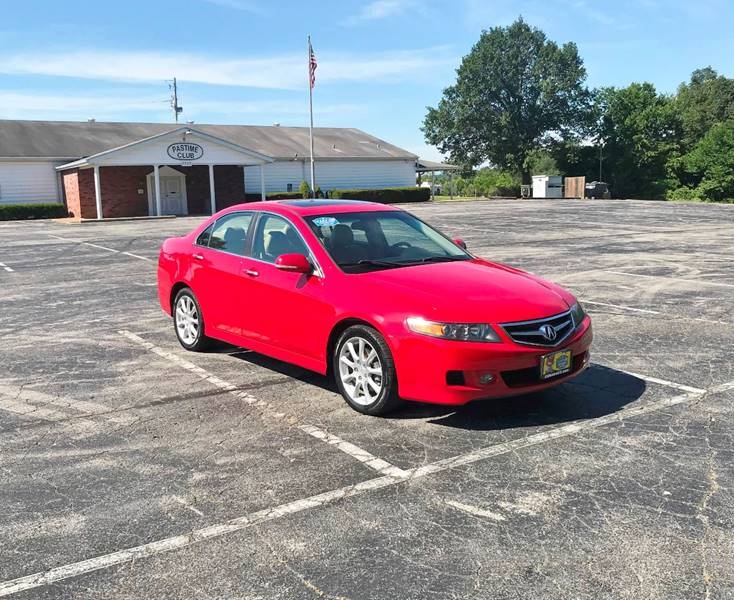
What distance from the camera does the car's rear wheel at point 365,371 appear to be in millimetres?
5055

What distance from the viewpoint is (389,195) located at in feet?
165

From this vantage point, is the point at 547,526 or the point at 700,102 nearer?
the point at 547,526

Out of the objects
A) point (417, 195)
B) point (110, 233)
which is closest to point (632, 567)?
point (110, 233)

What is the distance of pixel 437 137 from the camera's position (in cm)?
7162

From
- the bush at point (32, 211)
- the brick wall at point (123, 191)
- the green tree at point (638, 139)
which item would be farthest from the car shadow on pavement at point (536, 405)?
the green tree at point (638, 139)

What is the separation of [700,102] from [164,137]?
2764 inches

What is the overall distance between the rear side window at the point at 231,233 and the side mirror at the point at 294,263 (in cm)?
92

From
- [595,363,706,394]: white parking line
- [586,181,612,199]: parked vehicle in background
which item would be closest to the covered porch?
[586,181,612,199]: parked vehicle in background

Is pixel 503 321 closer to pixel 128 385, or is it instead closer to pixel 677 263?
pixel 128 385

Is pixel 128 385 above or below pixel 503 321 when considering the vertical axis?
below

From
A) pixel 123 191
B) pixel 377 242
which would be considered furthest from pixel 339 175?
pixel 377 242

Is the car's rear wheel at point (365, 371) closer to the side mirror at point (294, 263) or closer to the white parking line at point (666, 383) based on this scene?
the side mirror at point (294, 263)

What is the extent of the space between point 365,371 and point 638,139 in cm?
6637

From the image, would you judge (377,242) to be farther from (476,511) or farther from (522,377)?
(476,511)
